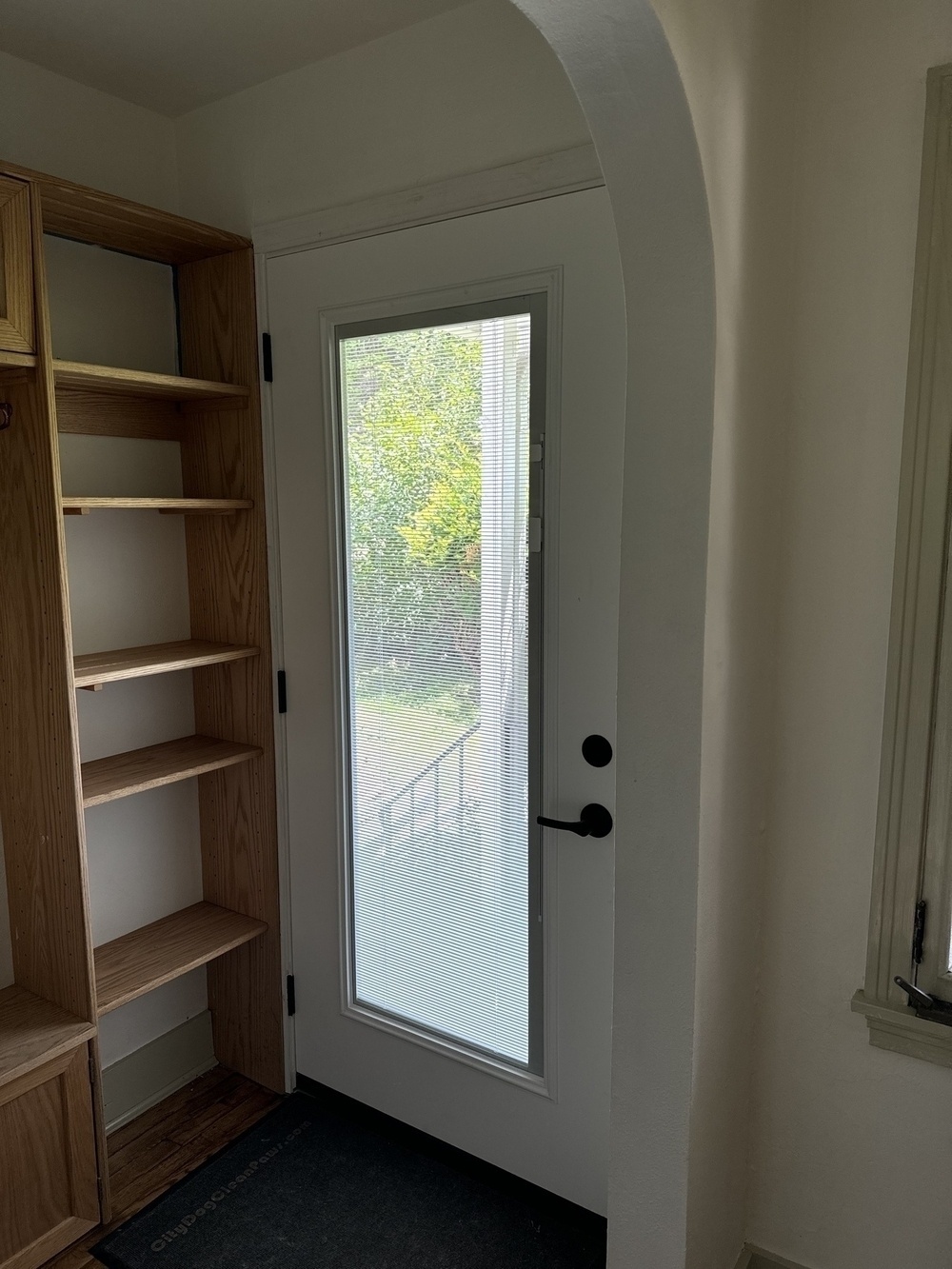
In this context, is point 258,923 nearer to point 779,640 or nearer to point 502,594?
point 502,594

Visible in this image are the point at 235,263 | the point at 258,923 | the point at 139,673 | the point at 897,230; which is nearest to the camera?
the point at 897,230

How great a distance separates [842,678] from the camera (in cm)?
147

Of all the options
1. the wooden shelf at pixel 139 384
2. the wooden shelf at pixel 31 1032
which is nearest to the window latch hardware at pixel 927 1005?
the wooden shelf at pixel 31 1032

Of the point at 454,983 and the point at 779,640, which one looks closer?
the point at 779,640

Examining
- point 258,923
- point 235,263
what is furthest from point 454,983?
point 235,263

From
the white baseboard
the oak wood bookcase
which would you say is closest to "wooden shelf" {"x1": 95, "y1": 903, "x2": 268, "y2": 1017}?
the oak wood bookcase

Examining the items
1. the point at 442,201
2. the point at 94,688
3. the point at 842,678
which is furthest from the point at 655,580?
the point at 94,688

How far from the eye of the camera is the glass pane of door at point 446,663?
1.79 meters

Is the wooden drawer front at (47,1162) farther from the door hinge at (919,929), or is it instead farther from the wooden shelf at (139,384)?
the door hinge at (919,929)

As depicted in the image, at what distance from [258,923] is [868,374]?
6.19ft

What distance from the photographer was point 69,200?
1771mm

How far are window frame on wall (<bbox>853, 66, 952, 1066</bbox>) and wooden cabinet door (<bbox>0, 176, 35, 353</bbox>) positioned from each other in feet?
5.10

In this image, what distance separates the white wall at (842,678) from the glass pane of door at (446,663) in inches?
19.8

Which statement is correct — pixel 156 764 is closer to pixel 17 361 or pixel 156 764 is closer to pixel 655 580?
pixel 17 361
